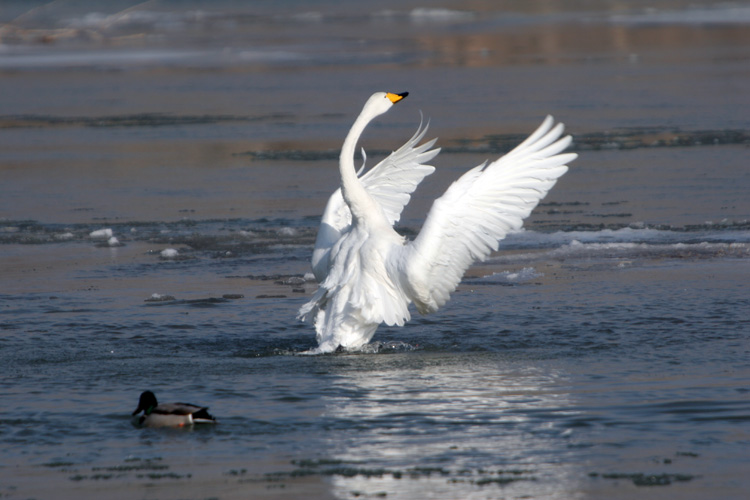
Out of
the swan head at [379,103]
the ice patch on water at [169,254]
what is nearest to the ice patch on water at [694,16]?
the ice patch on water at [169,254]

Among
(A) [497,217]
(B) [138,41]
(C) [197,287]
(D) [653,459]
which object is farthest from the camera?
(B) [138,41]

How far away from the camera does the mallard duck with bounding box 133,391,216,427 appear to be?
22.6 ft

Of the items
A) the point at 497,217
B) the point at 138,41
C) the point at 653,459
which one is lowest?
the point at 653,459

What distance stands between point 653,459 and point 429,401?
1.55 meters

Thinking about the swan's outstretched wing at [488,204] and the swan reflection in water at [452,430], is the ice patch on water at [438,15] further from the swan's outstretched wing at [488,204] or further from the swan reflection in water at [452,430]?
the swan reflection in water at [452,430]

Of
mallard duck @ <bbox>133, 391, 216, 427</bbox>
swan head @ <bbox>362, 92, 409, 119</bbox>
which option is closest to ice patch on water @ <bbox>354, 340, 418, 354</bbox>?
swan head @ <bbox>362, 92, 409, 119</bbox>

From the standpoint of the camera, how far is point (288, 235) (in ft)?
42.8

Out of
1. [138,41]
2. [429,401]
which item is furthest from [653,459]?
[138,41]

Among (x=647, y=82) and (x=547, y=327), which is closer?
(x=547, y=327)

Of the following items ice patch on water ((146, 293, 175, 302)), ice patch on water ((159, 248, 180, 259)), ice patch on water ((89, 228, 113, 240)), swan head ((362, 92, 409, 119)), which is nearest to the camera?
swan head ((362, 92, 409, 119))

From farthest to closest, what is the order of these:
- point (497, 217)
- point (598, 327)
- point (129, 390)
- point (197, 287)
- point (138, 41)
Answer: point (138, 41)
point (197, 287)
point (598, 327)
point (497, 217)
point (129, 390)

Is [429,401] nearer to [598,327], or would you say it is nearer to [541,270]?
[598,327]

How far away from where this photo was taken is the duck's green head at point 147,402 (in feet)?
23.2

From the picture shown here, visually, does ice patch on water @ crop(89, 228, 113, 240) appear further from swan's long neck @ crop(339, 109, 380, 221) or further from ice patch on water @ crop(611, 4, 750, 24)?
ice patch on water @ crop(611, 4, 750, 24)
